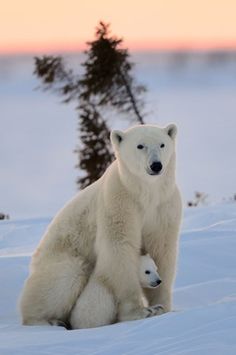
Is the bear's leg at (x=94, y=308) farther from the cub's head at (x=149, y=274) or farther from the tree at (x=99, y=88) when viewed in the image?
the tree at (x=99, y=88)

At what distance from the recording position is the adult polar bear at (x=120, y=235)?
6.79 m

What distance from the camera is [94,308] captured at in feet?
22.4

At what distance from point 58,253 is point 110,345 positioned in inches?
77.8

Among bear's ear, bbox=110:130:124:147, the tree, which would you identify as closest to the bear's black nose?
bear's ear, bbox=110:130:124:147

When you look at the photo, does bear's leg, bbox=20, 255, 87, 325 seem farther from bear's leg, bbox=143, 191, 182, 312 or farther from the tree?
the tree

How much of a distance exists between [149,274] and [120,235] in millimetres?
365

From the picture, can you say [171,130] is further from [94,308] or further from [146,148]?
[94,308]

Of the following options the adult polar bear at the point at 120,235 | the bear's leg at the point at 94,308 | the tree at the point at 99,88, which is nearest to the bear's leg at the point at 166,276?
the adult polar bear at the point at 120,235

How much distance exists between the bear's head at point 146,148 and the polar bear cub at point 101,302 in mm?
695

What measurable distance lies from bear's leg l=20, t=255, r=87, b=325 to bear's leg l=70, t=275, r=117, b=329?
0.12 meters

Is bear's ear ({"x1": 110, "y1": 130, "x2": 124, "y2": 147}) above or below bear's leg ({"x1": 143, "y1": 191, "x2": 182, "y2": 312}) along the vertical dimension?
above

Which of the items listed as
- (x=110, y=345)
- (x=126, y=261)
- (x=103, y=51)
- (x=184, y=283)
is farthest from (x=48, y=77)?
(x=110, y=345)

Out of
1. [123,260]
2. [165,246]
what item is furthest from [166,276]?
[123,260]

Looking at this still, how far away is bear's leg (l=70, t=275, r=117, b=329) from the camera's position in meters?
6.80
